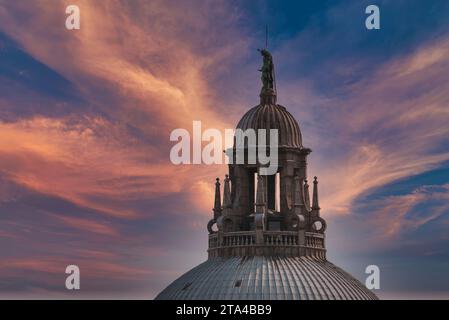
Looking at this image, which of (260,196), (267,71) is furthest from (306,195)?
(267,71)

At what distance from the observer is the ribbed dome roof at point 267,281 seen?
337ft

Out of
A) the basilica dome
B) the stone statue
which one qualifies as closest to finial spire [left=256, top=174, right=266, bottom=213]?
the basilica dome

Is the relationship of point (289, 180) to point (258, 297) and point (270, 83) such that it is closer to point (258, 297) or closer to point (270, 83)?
point (270, 83)

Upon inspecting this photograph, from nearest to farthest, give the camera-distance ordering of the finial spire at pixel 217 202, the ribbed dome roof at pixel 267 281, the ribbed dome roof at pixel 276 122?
the ribbed dome roof at pixel 267 281 < the ribbed dome roof at pixel 276 122 < the finial spire at pixel 217 202

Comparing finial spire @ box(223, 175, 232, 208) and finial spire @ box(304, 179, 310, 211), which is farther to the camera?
finial spire @ box(304, 179, 310, 211)

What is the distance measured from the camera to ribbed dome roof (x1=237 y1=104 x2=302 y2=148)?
4712 inches

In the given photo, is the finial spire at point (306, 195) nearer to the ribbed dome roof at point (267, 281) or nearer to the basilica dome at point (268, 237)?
the basilica dome at point (268, 237)

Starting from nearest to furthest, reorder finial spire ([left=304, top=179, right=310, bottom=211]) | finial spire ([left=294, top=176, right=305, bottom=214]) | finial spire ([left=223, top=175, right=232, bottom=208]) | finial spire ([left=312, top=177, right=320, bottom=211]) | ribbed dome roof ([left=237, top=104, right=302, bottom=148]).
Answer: finial spire ([left=294, top=176, right=305, bottom=214])
finial spire ([left=223, top=175, right=232, bottom=208])
finial spire ([left=312, top=177, right=320, bottom=211])
finial spire ([left=304, top=179, right=310, bottom=211])
ribbed dome roof ([left=237, top=104, right=302, bottom=148])

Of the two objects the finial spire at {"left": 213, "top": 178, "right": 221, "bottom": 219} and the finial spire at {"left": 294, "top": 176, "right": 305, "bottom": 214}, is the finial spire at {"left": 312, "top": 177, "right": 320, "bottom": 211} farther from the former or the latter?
the finial spire at {"left": 213, "top": 178, "right": 221, "bottom": 219}

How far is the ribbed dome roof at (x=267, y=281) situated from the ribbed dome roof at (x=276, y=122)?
16.9 m

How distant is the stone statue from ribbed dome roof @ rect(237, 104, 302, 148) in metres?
3.52

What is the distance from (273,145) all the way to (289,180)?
506 centimetres

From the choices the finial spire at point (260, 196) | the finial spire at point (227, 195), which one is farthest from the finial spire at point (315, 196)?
the finial spire at point (227, 195)
